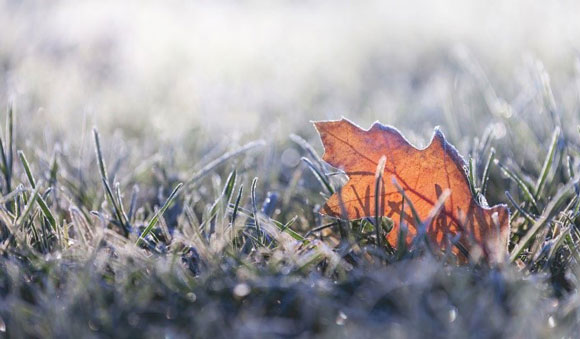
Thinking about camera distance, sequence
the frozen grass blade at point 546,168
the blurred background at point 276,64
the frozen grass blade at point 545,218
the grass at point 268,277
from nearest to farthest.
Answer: the grass at point 268,277 < the frozen grass blade at point 545,218 < the frozen grass blade at point 546,168 < the blurred background at point 276,64

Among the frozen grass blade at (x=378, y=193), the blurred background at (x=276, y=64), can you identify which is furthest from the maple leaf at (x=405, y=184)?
the blurred background at (x=276, y=64)

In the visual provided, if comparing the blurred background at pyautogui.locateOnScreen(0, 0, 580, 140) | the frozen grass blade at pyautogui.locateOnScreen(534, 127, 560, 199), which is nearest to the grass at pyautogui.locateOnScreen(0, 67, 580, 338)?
the frozen grass blade at pyautogui.locateOnScreen(534, 127, 560, 199)

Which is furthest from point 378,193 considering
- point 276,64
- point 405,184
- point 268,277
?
point 276,64

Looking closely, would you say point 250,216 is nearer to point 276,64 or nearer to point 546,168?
point 546,168

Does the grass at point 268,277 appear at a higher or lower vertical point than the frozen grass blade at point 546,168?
lower

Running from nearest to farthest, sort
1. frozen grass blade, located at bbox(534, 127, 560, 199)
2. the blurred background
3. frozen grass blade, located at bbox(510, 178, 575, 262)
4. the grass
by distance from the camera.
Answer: the grass → frozen grass blade, located at bbox(510, 178, 575, 262) → frozen grass blade, located at bbox(534, 127, 560, 199) → the blurred background

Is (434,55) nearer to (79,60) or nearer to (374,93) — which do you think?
(374,93)

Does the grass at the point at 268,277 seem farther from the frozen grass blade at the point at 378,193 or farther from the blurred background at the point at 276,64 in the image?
the blurred background at the point at 276,64

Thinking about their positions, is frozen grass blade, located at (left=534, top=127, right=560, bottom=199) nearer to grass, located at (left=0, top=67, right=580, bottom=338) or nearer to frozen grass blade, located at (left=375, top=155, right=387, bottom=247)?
grass, located at (left=0, top=67, right=580, bottom=338)
